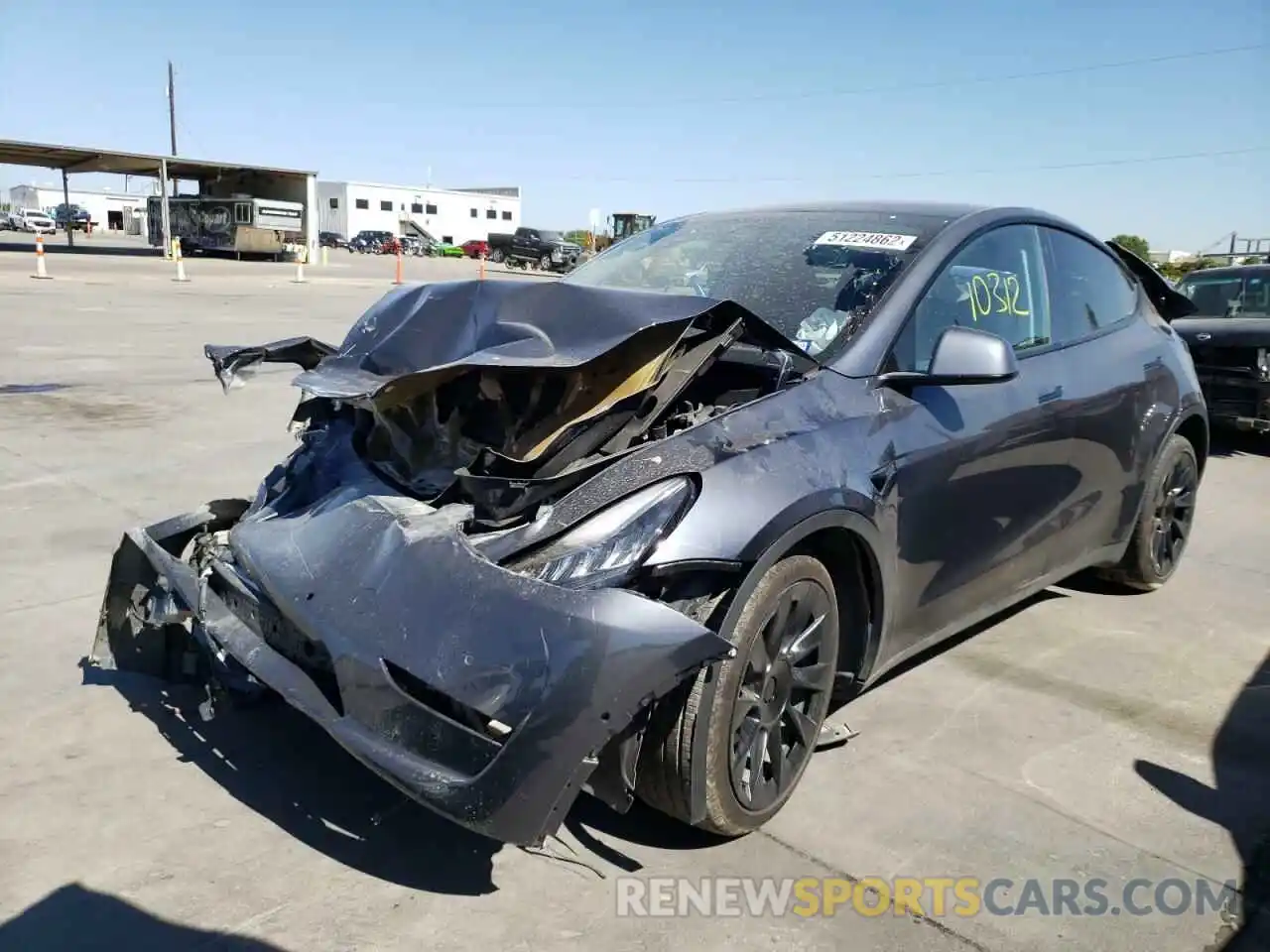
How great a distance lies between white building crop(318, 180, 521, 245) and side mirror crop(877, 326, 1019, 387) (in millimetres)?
72598

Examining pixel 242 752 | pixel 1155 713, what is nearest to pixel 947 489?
pixel 1155 713

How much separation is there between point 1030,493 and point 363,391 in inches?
95.0

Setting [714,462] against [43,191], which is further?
[43,191]

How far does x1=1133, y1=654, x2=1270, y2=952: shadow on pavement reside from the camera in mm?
2602

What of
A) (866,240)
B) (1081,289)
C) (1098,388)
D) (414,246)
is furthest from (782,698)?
(414,246)

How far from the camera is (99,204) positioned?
281 ft

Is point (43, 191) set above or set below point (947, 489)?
above

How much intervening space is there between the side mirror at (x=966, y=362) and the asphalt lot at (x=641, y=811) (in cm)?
125

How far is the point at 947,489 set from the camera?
3.25 metres

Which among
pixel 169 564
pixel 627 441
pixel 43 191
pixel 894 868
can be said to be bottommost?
pixel 894 868

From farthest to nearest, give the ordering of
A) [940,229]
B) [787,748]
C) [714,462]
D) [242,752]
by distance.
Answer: [940,229] → [242,752] → [787,748] → [714,462]

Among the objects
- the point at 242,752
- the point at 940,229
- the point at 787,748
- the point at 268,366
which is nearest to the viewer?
the point at 787,748

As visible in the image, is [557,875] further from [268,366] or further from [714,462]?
[268,366]

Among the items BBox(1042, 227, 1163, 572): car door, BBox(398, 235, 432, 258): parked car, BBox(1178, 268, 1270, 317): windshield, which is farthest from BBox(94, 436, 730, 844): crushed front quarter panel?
BBox(398, 235, 432, 258): parked car
